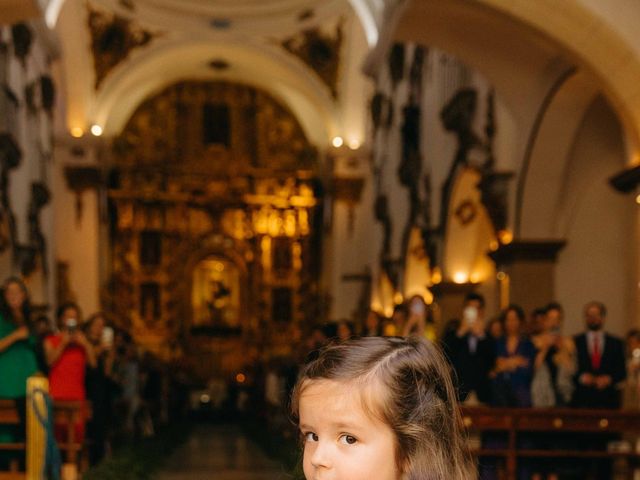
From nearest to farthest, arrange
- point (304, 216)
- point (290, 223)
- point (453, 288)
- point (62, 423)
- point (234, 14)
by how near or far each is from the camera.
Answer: point (62, 423) < point (453, 288) < point (234, 14) < point (304, 216) < point (290, 223)

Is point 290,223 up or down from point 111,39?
down

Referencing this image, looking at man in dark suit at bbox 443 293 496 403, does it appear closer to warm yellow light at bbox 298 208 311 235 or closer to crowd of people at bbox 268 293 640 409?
crowd of people at bbox 268 293 640 409

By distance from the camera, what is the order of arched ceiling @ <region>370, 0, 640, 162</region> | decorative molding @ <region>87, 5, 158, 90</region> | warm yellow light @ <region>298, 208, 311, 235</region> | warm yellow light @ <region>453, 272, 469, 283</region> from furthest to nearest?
warm yellow light @ <region>298, 208, 311, 235</region>, decorative molding @ <region>87, 5, 158, 90</region>, warm yellow light @ <region>453, 272, 469, 283</region>, arched ceiling @ <region>370, 0, 640, 162</region>

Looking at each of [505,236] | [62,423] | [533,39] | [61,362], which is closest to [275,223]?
[505,236]

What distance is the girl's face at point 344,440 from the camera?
144cm

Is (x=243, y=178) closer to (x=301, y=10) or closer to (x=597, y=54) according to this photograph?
(x=301, y=10)

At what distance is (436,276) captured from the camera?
1788cm

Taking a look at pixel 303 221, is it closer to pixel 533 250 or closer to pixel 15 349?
pixel 533 250

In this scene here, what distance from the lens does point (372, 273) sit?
2625 cm

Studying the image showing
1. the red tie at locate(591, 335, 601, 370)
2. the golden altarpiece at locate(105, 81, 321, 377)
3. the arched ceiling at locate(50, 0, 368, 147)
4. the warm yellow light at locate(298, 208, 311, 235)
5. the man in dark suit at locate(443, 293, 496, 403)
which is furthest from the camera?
the warm yellow light at locate(298, 208, 311, 235)

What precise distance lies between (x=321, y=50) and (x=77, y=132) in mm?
6491

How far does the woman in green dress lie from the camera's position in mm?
7426

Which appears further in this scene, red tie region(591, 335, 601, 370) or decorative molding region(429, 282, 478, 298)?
decorative molding region(429, 282, 478, 298)

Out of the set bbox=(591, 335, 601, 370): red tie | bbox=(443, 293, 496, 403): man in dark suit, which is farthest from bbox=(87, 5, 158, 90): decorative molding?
bbox=(591, 335, 601, 370): red tie
